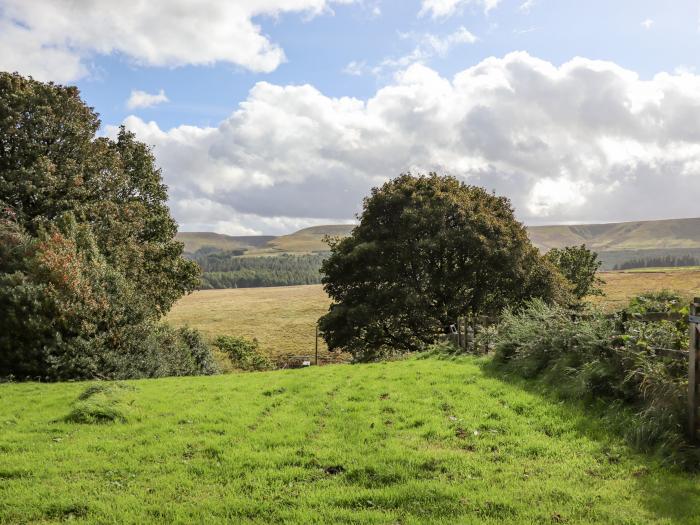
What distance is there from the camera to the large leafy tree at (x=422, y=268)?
32344mm

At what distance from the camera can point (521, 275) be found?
32875 mm

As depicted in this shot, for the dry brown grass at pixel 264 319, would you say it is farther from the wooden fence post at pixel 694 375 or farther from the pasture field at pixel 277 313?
the wooden fence post at pixel 694 375

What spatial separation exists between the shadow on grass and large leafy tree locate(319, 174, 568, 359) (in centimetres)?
1981

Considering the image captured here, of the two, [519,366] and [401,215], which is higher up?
[401,215]

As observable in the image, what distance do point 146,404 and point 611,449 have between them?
1156cm

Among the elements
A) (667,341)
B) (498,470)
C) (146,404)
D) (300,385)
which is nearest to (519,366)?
(667,341)

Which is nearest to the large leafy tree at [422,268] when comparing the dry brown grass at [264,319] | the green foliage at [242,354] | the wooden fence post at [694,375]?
the green foliage at [242,354]

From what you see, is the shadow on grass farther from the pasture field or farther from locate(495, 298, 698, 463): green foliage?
the pasture field

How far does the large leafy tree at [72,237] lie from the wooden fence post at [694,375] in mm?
22352

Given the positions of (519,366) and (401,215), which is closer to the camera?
(519,366)

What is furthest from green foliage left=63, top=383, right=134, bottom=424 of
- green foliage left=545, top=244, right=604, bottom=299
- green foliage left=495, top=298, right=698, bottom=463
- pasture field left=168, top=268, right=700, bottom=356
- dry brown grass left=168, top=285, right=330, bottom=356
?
dry brown grass left=168, top=285, right=330, bottom=356

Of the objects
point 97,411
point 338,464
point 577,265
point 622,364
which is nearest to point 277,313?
point 577,265

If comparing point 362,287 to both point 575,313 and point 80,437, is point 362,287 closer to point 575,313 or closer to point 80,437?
point 575,313

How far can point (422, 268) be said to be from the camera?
33.6 m
